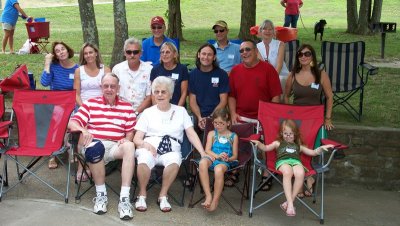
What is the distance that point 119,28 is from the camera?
8.44 meters

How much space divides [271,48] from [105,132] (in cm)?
236

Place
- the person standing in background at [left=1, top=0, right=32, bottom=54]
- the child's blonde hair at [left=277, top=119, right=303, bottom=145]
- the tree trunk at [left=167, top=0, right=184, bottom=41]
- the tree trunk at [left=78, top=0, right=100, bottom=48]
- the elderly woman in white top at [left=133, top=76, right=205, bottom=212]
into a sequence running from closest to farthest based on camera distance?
the elderly woman in white top at [left=133, top=76, right=205, bottom=212], the child's blonde hair at [left=277, top=119, right=303, bottom=145], the tree trunk at [left=78, top=0, right=100, bottom=48], the person standing in background at [left=1, top=0, right=32, bottom=54], the tree trunk at [left=167, top=0, right=184, bottom=41]

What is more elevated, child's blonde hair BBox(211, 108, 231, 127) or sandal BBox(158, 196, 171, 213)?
child's blonde hair BBox(211, 108, 231, 127)

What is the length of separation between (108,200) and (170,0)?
9.64m

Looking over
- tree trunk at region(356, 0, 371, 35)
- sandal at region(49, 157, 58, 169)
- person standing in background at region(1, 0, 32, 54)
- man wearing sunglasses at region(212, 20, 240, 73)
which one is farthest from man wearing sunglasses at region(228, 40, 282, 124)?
tree trunk at region(356, 0, 371, 35)

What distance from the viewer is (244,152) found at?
18.0 ft

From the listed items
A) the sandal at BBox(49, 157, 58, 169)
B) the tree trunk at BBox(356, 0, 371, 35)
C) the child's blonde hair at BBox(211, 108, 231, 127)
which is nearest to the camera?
the child's blonde hair at BBox(211, 108, 231, 127)

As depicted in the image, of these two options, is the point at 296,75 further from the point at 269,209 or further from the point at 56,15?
the point at 56,15

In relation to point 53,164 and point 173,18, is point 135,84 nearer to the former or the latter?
point 53,164

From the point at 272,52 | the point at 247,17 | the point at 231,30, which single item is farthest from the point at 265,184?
the point at 231,30

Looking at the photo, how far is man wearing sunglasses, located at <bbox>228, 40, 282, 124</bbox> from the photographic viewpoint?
5812 mm

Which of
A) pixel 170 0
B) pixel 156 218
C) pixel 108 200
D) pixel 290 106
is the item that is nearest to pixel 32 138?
pixel 108 200

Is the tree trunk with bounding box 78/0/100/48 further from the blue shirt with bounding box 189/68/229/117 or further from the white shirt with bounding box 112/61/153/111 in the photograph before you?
the blue shirt with bounding box 189/68/229/117

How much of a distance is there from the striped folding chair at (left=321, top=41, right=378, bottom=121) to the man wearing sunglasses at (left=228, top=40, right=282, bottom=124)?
1.42 meters
